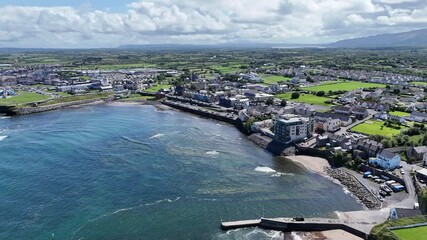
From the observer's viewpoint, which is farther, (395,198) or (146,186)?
(146,186)

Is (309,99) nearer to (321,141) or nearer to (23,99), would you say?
(321,141)

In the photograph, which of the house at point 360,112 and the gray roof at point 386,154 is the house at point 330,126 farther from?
the gray roof at point 386,154

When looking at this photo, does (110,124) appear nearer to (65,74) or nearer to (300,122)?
(300,122)

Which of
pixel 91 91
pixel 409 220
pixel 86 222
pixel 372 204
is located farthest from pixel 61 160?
pixel 91 91

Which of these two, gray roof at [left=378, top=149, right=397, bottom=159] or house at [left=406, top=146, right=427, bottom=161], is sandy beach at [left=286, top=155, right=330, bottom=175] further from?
house at [left=406, top=146, right=427, bottom=161]

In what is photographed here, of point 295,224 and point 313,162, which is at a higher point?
point 295,224

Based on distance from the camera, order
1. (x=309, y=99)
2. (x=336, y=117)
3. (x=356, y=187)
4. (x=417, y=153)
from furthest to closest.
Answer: (x=309, y=99) → (x=336, y=117) → (x=417, y=153) → (x=356, y=187)

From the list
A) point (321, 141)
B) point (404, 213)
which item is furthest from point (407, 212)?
point (321, 141)

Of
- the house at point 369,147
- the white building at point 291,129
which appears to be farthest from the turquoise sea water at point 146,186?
the house at point 369,147
